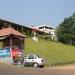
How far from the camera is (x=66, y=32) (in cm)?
8556

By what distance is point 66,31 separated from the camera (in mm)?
85812

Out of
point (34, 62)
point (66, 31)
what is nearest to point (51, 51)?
point (34, 62)

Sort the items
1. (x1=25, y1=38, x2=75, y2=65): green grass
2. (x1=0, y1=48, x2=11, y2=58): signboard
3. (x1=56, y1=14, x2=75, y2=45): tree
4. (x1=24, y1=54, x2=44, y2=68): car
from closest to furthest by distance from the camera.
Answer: (x1=0, y1=48, x2=11, y2=58): signboard
(x1=24, y1=54, x2=44, y2=68): car
(x1=25, y1=38, x2=75, y2=65): green grass
(x1=56, y1=14, x2=75, y2=45): tree

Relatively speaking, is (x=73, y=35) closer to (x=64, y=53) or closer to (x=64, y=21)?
(x=64, y=21)

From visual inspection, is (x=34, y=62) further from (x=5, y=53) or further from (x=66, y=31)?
(x=66, y=31)

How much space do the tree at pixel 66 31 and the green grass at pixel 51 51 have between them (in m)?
13.1

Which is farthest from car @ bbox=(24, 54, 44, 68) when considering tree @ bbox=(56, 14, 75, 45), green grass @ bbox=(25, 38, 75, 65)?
tree @ bbox=(56, 14, 75, 45)

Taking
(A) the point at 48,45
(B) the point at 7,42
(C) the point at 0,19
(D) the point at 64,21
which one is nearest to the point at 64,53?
(A) the point at 48,45

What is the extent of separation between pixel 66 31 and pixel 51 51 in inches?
977

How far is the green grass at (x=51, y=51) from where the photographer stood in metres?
54.5

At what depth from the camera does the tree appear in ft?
275

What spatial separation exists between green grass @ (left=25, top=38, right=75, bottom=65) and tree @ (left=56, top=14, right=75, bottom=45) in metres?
13.1

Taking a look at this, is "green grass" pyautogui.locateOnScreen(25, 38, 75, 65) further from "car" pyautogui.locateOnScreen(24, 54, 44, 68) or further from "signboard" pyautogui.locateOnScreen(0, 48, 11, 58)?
"signboard" pyautogui.locateOnScreen(0, 48, 11, 58)

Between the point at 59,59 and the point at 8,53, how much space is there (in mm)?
15829
